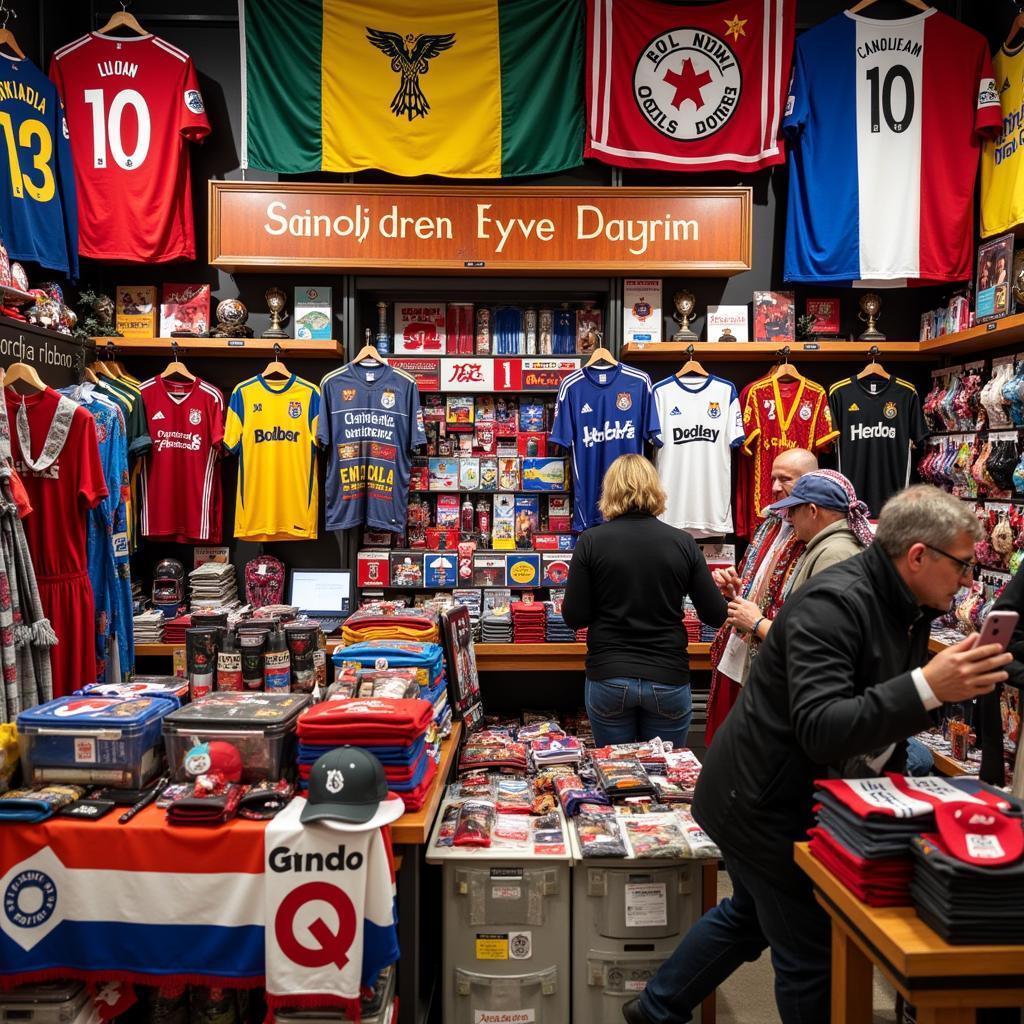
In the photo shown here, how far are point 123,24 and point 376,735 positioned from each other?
469 centimetres

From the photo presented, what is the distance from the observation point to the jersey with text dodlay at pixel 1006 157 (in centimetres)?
430

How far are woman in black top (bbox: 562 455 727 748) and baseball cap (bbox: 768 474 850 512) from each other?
49 cm

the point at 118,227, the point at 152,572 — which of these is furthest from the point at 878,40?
the point at 152,572

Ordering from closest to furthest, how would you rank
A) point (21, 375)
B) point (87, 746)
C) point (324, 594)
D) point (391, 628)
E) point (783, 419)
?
point (87, 746), point (391, 628), point (21, 375), point (783, 419), point (324, 594)

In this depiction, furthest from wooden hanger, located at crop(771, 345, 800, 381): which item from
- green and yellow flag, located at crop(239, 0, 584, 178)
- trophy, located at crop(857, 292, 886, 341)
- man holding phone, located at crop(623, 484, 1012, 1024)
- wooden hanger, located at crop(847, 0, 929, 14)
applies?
man holding phone, located at crop(623, 484, 1012, 1024)

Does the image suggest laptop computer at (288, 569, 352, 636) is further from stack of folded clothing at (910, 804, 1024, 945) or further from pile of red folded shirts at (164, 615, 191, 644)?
stack of folded clothing at (910, 804, 1024, 945)

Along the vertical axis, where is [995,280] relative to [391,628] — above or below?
above

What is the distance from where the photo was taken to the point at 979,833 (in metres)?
1.46

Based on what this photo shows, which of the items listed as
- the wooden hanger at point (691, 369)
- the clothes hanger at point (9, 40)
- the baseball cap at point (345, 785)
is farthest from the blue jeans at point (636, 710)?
the clothes hanger at point (9, 40)

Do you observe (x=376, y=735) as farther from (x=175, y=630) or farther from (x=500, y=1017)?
(x=175, y=630)

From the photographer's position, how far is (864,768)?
1821 mm

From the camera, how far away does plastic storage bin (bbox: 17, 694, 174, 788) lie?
7.06ft

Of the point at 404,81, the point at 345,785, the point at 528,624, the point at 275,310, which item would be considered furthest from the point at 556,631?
the point at 404,81

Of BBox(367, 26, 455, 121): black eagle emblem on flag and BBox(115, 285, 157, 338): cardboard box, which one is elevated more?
BBox(367, 26, 455, 121): black eagle emblem on flag
